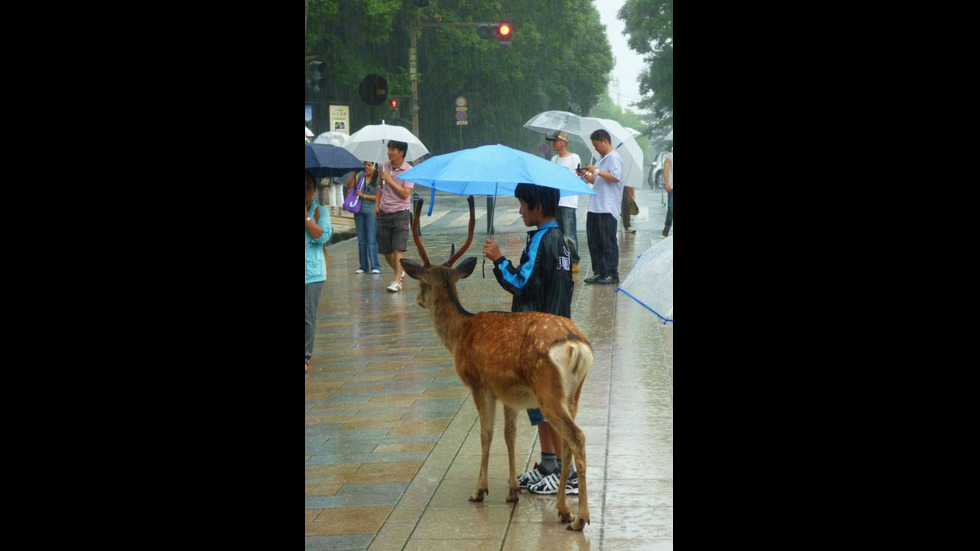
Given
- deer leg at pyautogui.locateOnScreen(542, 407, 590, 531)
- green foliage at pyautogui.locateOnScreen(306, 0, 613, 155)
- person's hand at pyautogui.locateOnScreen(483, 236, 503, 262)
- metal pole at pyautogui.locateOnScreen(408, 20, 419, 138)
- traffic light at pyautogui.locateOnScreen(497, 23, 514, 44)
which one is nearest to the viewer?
deer leg at pyautogui.locateOnScreen(542, 407, 590, 531)

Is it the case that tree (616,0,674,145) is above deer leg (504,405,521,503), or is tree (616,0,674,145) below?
above

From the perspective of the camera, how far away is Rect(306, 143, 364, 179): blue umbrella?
8172 millimetres

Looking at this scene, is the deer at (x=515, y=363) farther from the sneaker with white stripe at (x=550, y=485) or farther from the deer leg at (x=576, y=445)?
the sneaker with white stripe at (x=550, y=485)

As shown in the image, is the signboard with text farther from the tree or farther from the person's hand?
the tree

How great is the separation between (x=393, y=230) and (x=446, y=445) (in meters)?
7.22

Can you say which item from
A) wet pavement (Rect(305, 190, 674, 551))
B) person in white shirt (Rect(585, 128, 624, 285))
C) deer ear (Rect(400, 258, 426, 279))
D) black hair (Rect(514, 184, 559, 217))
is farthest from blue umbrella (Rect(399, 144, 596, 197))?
person in white shirt (Rect(585, 128, 624, 285))

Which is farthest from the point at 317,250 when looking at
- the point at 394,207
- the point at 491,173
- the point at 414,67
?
the point at 414,67

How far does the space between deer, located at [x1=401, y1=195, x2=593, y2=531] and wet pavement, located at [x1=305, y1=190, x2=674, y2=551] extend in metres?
0.24

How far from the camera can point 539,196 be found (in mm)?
5699

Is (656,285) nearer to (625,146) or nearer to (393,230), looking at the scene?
(393,230)

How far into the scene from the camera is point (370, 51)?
135ft
